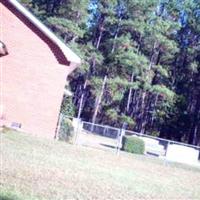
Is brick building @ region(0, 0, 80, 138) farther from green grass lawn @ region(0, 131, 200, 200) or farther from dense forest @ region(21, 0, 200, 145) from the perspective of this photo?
dense forest @ region(21, 0, 200, 145)

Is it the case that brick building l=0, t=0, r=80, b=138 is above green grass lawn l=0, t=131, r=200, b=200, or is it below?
above

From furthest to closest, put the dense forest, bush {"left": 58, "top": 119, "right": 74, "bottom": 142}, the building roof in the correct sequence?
the dense forest < bush {"left": 58, "top": 119, "right": 74, "bottom": 142} < the building roof

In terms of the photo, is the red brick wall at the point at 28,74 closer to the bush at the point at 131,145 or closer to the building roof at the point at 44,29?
the building roof at the point at 44,29

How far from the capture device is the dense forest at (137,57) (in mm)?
48656

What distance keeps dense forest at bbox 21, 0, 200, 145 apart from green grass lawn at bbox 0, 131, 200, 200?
25175 millimetres

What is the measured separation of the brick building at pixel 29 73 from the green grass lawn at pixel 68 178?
490 cm

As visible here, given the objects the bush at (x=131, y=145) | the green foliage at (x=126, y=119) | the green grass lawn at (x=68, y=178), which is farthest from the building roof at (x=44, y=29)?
the green foliage at (x=126, y=119)

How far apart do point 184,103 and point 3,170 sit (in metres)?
45.8

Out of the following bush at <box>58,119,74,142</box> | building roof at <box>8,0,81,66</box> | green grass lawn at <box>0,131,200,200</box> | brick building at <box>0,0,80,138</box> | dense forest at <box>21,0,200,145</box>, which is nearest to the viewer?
green grass lawn at <box>0,131,200,200</box>

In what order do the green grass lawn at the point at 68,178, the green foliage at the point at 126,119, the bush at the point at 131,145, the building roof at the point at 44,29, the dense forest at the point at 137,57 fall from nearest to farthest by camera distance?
the green grass lawn at the point at 68,178, the building roof at the point at 44,29, the bush at the point at 131,145, the dense forest at the point at 137,57, the green foliage at the point at 126,119

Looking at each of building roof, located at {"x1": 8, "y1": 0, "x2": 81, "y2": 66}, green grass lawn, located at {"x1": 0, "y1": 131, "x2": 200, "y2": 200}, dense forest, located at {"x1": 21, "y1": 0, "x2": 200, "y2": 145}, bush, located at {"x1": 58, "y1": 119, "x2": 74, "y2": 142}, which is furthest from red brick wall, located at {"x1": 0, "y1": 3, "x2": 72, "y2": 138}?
dense forest, located at {"x1": 21, "y1": 0, "x2": 200, "y2": 145}

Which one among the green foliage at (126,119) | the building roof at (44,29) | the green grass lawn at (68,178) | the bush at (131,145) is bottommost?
the green grass lawn at (68,178)

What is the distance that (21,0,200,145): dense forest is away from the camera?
1916 inches

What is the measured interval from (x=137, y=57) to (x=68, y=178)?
36.6 metres
